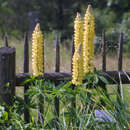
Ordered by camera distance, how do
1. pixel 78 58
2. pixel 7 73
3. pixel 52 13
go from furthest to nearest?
pixel 52 13 < pixel 7 73 < pixel 78 58

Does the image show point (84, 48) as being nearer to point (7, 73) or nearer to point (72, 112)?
point (72, 112)

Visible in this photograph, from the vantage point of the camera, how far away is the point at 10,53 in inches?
118

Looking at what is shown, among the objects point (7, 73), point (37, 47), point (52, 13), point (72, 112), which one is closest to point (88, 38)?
point (37, 47)

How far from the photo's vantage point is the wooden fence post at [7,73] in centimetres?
301

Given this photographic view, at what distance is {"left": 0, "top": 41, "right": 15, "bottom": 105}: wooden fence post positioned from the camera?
301 cm

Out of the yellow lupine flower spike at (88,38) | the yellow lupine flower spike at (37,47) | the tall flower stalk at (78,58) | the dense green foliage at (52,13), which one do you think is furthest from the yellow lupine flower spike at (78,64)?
the dense green foliage at (52,13)

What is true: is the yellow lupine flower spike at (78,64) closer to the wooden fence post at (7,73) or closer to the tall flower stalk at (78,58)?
the tall flower stalk at (78,58)

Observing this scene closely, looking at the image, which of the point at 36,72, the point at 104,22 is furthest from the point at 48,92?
the point at 104,22

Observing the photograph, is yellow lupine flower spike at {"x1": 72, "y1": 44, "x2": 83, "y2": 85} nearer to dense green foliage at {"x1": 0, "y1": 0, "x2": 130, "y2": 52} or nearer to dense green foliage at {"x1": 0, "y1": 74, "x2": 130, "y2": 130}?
dense green foliage at {"x1": 0, "y1": 74, "x2": 130, "y2": 130}

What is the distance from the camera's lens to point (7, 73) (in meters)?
3.04

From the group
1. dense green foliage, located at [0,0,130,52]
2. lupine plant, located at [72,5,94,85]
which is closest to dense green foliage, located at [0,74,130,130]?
lupine plant, located at [72,5,94,85]

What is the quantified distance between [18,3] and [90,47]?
37.0 ft

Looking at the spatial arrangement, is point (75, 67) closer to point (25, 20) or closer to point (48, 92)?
point (48, 92)

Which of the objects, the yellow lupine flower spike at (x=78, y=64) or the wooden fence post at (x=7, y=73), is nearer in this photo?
the yellow lupine flower spike at (x=78, y=64)
